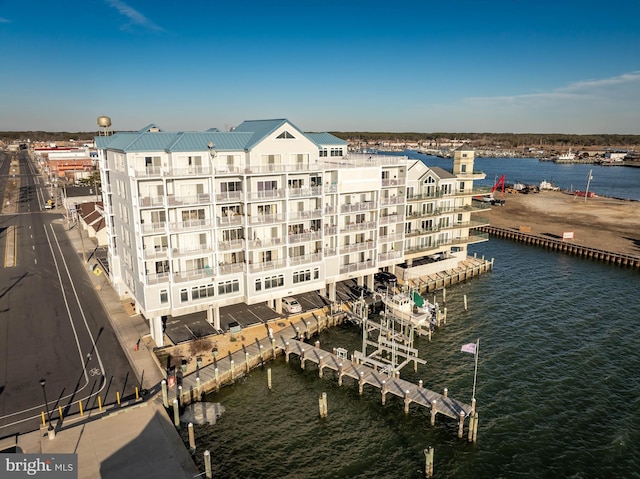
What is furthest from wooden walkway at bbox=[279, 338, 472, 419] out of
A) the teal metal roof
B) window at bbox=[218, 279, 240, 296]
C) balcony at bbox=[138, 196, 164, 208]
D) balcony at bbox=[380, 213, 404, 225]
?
the teal metal roof

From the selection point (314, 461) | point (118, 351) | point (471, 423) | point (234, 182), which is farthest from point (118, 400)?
point (471, 423)

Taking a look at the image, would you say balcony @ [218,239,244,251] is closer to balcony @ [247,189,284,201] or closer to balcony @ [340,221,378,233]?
balcony @ [247,189,284,201]

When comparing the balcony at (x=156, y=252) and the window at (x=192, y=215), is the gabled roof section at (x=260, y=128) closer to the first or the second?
the window at (x=192, y=215)

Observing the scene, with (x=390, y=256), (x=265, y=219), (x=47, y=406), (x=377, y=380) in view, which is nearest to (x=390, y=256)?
(x=390, y=256)

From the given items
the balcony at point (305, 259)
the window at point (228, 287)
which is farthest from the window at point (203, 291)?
the balcony at point (305, 259)

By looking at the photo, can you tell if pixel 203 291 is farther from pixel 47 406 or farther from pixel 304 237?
pixel 47 406

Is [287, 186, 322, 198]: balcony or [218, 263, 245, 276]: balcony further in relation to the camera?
[287, 186, 322, 198]: balcony
